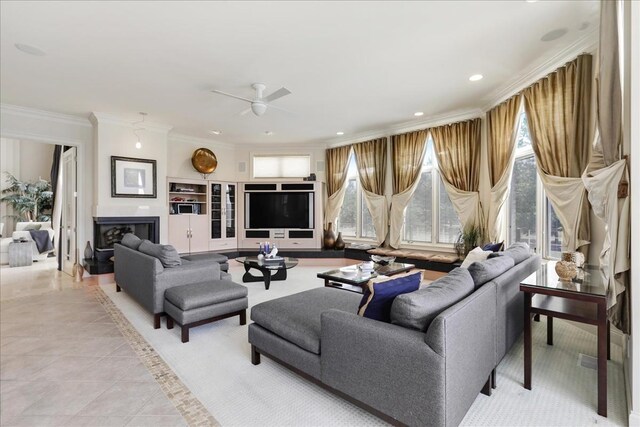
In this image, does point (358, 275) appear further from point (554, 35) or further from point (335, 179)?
point (335, 179)

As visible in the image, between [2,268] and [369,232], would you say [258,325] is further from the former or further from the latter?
[2,268]

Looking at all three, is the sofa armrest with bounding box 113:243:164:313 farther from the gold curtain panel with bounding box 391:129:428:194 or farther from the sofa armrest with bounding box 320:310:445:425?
the gold curtain panel with bounding box 391:129:428:194

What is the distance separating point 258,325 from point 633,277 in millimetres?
2412

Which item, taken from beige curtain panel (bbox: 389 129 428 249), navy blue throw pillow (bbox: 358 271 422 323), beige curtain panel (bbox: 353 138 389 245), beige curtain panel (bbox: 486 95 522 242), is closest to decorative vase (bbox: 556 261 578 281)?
navy blue throw pillow (bbox: 358 271 422 323)

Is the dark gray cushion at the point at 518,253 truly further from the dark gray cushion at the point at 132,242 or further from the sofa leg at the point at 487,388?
the dark gray cushion at the point at 132,242

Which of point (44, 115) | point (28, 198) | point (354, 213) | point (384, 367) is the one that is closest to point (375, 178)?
point (354, 213)

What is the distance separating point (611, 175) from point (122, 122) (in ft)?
21.3

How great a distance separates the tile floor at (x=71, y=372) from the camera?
6.03ft

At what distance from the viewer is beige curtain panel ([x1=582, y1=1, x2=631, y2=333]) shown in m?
1.86

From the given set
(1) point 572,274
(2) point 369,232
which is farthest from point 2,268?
(1) point 572,274

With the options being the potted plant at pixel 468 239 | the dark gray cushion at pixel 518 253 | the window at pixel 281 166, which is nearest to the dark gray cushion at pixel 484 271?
the dark gray cushion at pixel 518 253

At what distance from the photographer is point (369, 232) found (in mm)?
6875

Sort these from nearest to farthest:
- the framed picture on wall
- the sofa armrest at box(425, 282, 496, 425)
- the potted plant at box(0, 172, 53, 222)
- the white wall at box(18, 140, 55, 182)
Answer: the sofa armrest at box(425, 282, 496, 425), the framed picture on wall, the potted plant at box(0, 172, 53, 222), the white wall at box(18, 140, 55, 182)

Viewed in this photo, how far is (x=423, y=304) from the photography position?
162 cm
